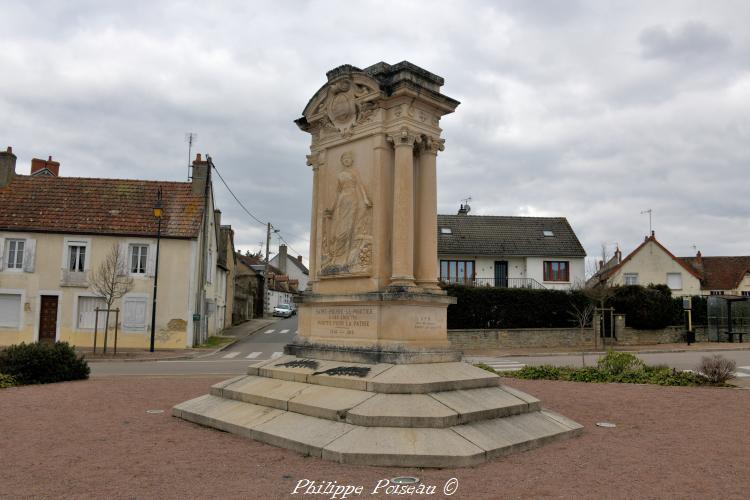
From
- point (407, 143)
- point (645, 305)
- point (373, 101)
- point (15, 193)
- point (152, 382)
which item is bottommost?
point (152, 382)

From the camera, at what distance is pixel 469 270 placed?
122ft

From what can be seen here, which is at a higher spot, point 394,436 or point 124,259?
point 124,259

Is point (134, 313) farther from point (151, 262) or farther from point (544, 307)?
point (544, 307)

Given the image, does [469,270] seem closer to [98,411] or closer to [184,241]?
[184,241]

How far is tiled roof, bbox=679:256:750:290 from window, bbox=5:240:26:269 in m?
46.0

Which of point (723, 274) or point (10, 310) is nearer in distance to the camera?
point (10, 310)

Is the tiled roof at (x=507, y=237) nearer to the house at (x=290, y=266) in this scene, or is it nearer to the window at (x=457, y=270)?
the window at (x=457, y=270)

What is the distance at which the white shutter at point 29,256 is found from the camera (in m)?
24.3

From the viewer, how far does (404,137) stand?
809 cm

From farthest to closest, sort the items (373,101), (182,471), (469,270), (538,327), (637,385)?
(469,270), (538,327), (637,385), (373,101), (182,471)

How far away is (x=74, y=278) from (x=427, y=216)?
70.5 ft

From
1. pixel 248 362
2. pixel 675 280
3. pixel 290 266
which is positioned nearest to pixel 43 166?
pixel 248 362

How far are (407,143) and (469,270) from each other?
97.2 feet

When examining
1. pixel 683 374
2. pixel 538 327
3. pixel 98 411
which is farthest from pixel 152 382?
pixel 538 327
